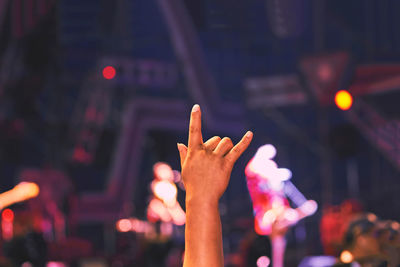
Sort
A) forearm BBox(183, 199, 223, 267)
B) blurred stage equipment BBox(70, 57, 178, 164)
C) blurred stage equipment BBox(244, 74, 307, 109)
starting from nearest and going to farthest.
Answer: forearm BBox(183, 199, 223, 267), blurred stage equipment BBox(244, 74, 307, 109), blurred stage equipment BBox(70, 57, 178, 164)

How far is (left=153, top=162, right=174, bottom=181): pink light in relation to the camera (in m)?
10.4

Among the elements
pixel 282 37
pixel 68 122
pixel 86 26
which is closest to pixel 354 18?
pixel 282 37

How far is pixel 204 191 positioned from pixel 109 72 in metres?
9.40

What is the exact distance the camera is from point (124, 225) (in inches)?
412

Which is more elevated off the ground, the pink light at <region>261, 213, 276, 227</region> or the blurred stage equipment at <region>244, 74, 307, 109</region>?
the blurred stage equipment at <region>244, 74, 307, 109</region>

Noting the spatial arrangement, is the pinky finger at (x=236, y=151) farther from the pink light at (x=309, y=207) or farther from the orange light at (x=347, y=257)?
the pink light at (x=309, y=207)

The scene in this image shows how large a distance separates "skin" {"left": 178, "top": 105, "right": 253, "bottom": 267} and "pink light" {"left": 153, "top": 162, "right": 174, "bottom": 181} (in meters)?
8.83

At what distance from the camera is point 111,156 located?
11203mm

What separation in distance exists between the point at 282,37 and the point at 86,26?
154 inches

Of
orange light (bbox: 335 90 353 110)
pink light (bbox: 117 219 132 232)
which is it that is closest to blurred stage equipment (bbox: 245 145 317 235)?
orange light (bbox: 335 90 353 110)

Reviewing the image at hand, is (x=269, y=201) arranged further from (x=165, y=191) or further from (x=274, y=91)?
(x=274, y=91)

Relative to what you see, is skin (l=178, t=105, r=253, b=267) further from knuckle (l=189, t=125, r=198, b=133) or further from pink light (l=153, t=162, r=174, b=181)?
pink light (l=153, t=162, r=174, b=181)

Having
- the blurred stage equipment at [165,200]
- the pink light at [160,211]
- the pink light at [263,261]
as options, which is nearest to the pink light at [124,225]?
the blurred stage equipment at [165,200]

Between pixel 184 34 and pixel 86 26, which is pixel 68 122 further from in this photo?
pixel 184 34
